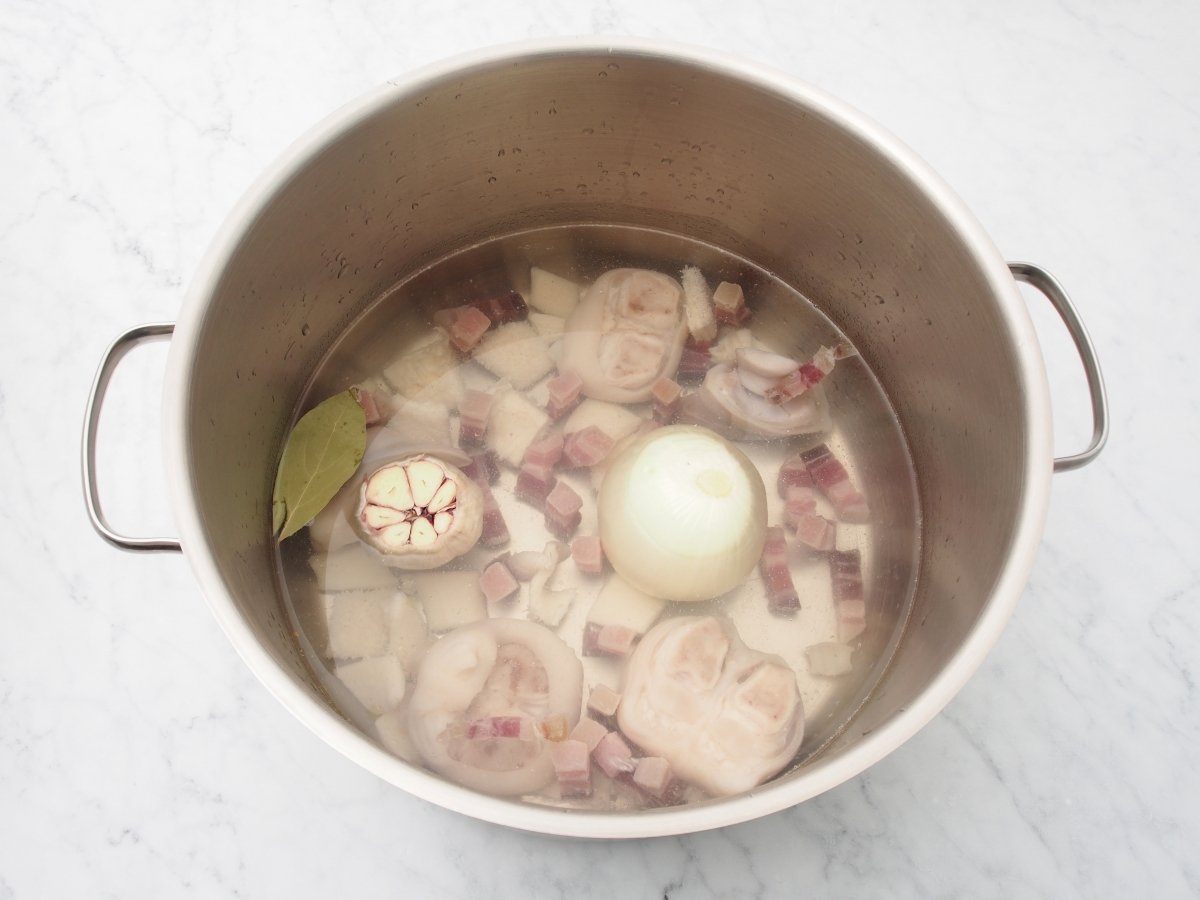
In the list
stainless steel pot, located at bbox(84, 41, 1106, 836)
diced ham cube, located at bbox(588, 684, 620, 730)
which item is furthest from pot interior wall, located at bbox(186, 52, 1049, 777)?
diced ham cube, located at bbox(588, 684, 620, 730)

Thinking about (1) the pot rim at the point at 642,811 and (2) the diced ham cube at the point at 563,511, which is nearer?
(1) the pot rim at the point at 642,811

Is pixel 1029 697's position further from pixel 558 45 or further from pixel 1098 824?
pixel 558 45

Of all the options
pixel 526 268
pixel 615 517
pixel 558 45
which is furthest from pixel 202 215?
pixel 615 517

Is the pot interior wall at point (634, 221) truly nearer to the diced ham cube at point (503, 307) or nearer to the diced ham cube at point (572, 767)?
the diced ham cube at point (503, 307)

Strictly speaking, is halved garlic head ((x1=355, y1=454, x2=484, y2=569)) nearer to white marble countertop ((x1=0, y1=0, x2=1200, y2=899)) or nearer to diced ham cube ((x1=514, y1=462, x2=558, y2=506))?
diced ham cube ((x1=514, y1=462, x2=558, y2=506))

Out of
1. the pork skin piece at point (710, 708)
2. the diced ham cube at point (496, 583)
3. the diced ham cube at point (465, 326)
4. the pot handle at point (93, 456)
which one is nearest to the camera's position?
the pot handle at point (93, 456)

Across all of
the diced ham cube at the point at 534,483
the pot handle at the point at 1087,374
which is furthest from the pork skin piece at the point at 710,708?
the pot handle at the point at 1087,374
